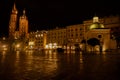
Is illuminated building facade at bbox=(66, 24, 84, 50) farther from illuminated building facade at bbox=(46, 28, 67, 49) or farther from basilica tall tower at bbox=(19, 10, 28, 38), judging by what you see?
basilica tall tower at bbox=(19, 10, 28, 38)

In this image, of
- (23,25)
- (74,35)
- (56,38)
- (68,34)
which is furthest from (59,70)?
(23,25)

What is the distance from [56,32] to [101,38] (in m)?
46.3

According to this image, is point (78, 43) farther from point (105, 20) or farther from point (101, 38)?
point (101, 38)

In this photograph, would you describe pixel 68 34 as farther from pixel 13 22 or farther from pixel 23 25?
pixel 13 22

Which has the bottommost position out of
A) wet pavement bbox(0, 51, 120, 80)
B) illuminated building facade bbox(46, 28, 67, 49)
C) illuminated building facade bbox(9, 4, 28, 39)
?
wet pavement bbox(0, 51, 120, 80)

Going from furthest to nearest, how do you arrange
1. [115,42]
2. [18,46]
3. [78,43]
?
1. [18,46]
2. [78,43]
3. [115,42]

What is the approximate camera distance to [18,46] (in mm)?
119062

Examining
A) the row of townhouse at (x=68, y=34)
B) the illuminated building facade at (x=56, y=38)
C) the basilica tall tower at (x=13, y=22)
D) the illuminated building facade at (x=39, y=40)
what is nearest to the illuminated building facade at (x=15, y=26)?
the basilica tall tower at (x=13, y=22)

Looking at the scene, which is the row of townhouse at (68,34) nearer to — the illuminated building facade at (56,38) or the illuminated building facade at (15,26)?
the illuminated building facade at (56,38)

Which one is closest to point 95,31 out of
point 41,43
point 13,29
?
point 41,43

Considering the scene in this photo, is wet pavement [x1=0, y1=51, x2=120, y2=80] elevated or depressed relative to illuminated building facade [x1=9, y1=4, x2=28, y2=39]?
depressed

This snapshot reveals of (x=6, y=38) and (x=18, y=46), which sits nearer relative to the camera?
(x=18, y=46)

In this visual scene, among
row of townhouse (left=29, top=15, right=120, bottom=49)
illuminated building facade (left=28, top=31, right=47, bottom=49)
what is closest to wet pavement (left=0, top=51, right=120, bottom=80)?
row of townhouse (left=29, top=15, right=120, bottom=49)

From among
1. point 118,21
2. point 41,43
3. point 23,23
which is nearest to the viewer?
point 118,21
